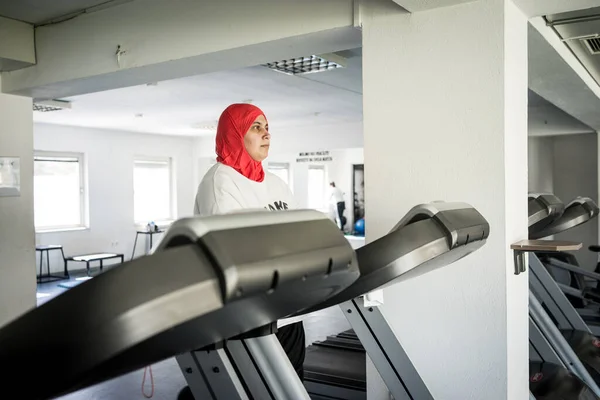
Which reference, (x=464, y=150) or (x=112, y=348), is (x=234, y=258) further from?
(x=464, y=150)

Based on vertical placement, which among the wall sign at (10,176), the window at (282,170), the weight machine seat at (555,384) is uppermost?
the window at (282,170)

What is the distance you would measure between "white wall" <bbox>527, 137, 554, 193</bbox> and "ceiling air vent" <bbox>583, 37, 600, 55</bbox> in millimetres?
4832

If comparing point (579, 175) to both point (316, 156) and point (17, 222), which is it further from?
point (17, 222)

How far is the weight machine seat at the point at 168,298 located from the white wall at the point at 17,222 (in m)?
3.35

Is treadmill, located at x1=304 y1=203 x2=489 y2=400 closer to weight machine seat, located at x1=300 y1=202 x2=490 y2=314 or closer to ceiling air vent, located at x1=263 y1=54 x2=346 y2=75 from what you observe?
weight machine seat, located at x1=300 y1=202 x2=490 y2=314

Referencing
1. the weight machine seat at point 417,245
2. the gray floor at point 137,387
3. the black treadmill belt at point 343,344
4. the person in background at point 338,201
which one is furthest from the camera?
the person in background at point 338,201

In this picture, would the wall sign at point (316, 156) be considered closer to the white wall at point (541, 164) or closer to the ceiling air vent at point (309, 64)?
the white wall at point (541, 164)

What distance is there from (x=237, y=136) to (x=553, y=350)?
232 cm

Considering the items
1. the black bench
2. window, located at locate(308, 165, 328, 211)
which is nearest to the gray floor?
the black bench

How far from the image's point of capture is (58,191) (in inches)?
334

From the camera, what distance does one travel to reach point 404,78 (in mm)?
2225

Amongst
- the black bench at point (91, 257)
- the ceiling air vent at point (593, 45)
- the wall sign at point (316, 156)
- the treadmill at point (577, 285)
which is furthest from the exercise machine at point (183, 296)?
the wall sign at point (316, 156)

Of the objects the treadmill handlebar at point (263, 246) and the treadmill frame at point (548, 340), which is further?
the treadmill frame at point (548, 340)

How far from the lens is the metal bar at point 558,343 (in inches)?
123
